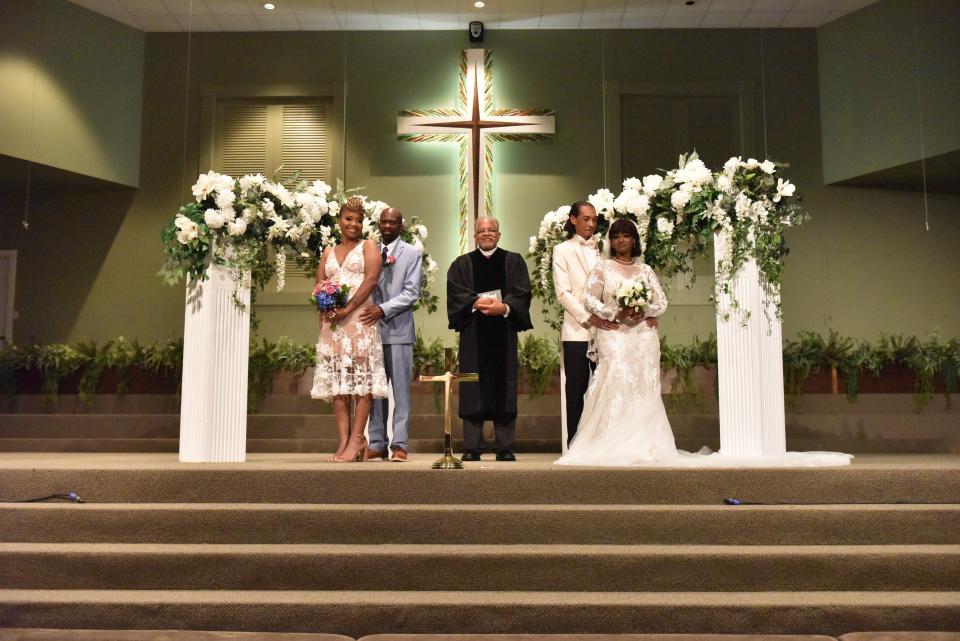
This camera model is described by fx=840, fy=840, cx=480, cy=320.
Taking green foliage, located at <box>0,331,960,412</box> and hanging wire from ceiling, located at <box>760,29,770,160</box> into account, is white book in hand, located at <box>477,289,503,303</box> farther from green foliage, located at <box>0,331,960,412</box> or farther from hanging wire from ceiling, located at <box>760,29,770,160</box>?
hanging wire from ceiling, located at <box>760,29,770,160</box>

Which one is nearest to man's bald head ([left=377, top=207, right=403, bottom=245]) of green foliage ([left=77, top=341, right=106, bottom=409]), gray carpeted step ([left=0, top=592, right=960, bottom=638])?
gray carpeted step ([left=0, top=592, right=960, bottom=638])

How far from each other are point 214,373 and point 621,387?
8.50ft

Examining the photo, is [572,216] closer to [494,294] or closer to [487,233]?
[487,233]

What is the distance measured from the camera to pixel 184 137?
9.61 meters

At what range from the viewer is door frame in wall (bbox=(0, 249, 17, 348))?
941 centimetres

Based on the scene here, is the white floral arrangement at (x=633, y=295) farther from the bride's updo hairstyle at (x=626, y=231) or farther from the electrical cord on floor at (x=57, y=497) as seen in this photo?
the electrical cord on floor at (x=57, y=497)

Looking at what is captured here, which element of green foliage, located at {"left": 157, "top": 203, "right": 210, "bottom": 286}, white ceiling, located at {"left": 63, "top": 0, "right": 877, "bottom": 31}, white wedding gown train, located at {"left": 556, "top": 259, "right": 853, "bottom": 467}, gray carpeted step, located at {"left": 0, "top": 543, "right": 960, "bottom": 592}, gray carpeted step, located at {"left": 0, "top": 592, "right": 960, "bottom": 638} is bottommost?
gray carpeted step, located at {"left": 0, "top": 592, "right": 960, "bottom": 638}

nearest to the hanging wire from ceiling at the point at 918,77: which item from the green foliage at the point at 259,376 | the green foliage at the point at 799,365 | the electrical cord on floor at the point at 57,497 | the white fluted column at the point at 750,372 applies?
the green foliage at the point at 799,365

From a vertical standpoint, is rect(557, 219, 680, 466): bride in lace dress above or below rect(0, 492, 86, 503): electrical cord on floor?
above

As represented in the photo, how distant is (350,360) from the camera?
5133 mm

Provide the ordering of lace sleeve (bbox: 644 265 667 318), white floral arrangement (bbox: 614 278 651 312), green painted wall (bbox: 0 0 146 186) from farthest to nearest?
1. green painted wall (bbox: 0 0 146 186)
2. lace sleeve (bbox: 644 265 667 318)
3. white floral arrangement (bbox: 614 278 651 312)

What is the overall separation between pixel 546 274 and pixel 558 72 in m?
4.25

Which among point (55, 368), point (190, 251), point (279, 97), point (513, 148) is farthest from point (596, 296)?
point (279, 97)

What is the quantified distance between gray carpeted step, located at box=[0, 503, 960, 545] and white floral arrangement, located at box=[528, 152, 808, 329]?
1.59 m
